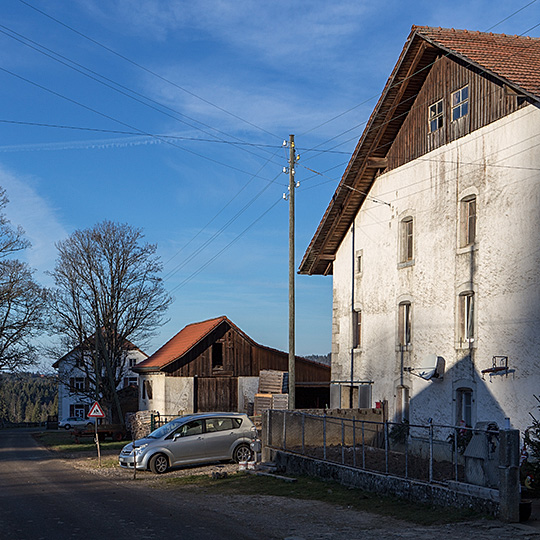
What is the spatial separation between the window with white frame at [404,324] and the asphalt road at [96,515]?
11249 mm

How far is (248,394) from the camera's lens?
Result: 144 ft

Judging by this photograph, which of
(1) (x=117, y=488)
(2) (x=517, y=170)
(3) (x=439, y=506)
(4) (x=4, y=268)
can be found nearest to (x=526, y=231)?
(2) (x=517, y=170)

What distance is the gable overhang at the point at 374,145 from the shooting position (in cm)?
2438

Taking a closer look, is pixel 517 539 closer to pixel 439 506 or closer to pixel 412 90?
pixel 439 506

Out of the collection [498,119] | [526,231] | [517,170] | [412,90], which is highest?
[412,90]

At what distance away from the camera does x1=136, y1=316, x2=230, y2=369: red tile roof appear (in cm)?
4250

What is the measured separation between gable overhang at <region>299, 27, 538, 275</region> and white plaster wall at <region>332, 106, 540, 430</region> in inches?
30.3

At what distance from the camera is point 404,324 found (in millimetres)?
26203

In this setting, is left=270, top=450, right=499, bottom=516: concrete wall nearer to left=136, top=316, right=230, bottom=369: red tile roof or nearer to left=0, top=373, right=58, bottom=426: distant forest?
left=136, top=316, right=230, bottom=369: red tile roof

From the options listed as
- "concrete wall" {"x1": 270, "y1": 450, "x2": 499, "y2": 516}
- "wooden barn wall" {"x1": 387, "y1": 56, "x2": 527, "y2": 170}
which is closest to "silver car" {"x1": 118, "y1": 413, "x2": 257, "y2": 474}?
"concrete wall" {"x1": 270, "y1": 450, "x2": 499, "y2": 516}

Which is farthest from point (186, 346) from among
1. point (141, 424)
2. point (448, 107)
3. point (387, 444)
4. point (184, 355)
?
point (387, 444)

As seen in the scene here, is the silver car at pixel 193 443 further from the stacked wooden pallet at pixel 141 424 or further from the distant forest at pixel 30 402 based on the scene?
the distant forest at pixel 30 402

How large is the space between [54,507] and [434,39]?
17323 millimetres

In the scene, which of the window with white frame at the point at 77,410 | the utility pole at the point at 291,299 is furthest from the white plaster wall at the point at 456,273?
the window with white frame at the point at 77,410
